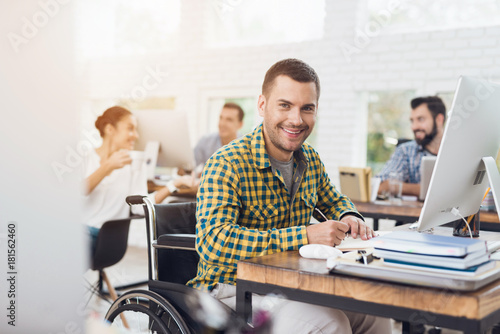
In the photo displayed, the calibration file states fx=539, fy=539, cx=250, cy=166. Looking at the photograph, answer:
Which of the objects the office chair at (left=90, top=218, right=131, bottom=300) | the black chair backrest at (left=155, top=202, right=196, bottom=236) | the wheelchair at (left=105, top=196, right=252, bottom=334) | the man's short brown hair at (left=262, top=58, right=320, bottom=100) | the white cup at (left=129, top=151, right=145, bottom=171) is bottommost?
the office chair at (left=90, top=218, right=131, bottom=300)

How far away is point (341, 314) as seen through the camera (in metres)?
1.40

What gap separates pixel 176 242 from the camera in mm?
1680

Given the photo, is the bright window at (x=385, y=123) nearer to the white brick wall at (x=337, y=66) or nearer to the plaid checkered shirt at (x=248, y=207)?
the white brick wall at (x=337, y=66)

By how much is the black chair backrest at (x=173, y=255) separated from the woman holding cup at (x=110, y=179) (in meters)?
1.13

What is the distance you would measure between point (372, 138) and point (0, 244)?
176 inches

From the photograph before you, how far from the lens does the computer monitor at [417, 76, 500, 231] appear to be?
1.28 metres

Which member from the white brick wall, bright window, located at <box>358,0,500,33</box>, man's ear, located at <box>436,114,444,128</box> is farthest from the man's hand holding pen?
bright window, located at <box>358,0,500,33</box>

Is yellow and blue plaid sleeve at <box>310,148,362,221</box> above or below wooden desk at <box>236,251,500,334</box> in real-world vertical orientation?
above

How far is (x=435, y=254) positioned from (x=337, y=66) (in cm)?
426

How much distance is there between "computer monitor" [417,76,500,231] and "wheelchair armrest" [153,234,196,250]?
0.68 m

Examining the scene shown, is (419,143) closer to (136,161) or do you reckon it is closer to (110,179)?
(136,161)

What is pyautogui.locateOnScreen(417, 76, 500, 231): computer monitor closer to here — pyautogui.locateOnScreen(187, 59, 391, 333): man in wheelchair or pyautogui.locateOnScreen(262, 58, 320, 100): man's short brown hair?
pyautogui.locateOnScreen(187, 59, 391, 333): man in wheelchair

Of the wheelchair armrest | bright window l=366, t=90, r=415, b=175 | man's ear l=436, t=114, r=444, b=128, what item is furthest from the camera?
bright window l=366, t=90, r=415, b=175

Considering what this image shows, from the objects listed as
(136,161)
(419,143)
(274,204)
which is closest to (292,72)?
(274,204)
